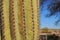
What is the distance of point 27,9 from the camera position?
1.63m

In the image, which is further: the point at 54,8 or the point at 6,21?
the point at 54,8

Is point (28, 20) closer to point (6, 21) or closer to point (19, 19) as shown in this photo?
point (19, 19)

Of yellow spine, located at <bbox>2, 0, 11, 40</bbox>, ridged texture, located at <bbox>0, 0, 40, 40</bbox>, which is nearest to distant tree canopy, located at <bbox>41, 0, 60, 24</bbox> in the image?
ridged texture, located at <bbox>0, 0, 40, 40</bbox>

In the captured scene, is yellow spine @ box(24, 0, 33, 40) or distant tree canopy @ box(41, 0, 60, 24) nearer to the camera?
yellow spine @ box(24, 0, 33, 40)

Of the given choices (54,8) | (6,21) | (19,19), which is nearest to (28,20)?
Result: (19,19)

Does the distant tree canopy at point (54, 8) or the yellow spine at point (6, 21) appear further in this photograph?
the distant tree canopy at point (54, 8)

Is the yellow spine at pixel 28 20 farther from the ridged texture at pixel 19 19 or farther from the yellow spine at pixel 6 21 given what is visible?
the yellow spine at pixel 6 21

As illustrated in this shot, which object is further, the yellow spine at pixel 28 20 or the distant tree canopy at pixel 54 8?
the distant tree canopy at pixel 54 8

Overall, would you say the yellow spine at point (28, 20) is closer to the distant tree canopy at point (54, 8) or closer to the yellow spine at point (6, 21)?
the yellow spine at point (6, 21)

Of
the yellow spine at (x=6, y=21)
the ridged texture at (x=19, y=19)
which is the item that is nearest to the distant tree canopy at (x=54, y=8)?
the ridged texture at (x=19, y=19)

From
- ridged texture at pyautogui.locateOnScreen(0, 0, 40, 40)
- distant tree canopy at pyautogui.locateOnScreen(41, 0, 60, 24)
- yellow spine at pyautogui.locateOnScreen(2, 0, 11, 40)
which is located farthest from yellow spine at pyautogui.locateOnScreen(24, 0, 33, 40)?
distant tree canopy at pyautogui.locateOnScreen(41, 0, 60, 24)

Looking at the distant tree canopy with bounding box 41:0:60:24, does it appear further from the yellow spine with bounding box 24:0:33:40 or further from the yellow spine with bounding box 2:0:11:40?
the yellow spine with bounding box 2:0:11:40

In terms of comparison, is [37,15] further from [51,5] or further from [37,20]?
[51,5]

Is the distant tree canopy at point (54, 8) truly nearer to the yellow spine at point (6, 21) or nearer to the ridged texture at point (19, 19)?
the ridged texture at point (19, 19)
